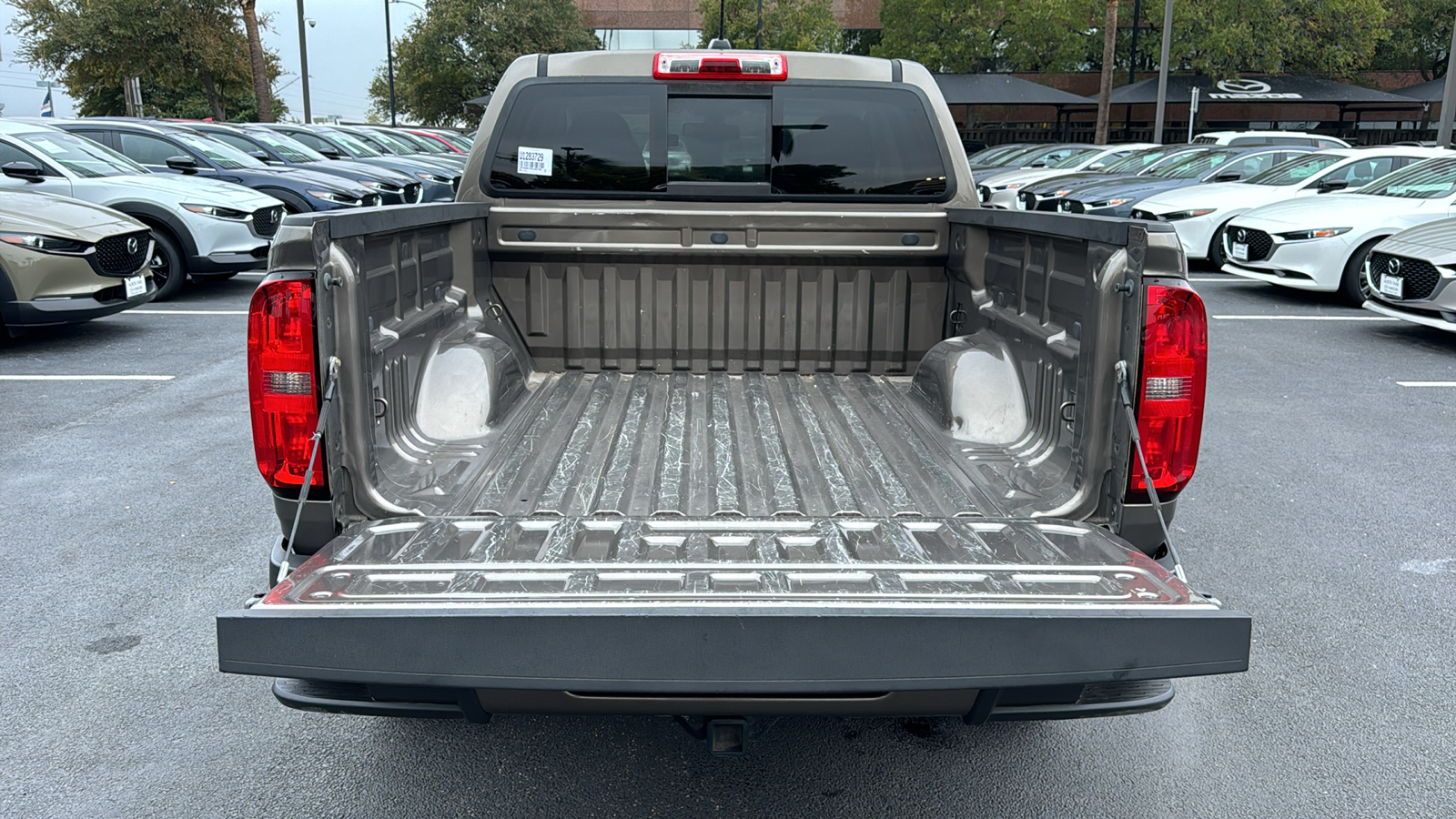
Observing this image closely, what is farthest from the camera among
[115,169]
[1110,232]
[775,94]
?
[115,169]

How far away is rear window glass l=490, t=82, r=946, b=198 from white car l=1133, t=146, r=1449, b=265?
10.0 metres

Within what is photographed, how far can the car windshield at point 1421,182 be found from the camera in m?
11.0

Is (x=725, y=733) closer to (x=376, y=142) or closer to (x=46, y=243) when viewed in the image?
(x=46, y=243)

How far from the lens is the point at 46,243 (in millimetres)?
8281

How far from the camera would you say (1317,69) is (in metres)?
41.9

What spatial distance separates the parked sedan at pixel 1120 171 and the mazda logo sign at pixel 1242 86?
70.9 feet

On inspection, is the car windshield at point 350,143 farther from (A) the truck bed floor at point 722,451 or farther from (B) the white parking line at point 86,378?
(A) the truck bed floor at point 722,451

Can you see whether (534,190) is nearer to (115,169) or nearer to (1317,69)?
(115,169)

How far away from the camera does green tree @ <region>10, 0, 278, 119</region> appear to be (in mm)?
34531

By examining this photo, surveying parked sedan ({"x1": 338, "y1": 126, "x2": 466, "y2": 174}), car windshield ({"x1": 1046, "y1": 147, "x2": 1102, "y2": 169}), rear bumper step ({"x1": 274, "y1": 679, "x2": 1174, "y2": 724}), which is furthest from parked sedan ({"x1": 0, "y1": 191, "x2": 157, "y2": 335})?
car windshield ({"x1": 1046, "y1": 147, "x2": 1102, "y2": 169})

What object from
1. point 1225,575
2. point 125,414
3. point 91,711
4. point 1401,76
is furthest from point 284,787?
point 1401,76

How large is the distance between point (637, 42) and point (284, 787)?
191 ft

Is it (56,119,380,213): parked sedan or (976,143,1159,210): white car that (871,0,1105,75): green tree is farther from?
(56,119,380,213): parked sedan

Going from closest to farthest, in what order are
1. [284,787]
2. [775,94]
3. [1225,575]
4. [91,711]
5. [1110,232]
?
[1110,232] < [284,787] < [91,711] < [775,94] < [1225,575]
